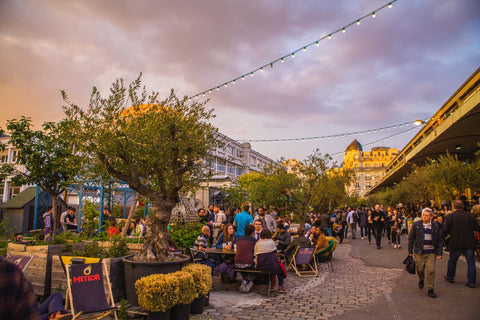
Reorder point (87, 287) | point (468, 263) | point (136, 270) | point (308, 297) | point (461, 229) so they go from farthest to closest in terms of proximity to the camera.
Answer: point (461, 229) → point (468, 263) → point (308, 297) → point (136, 270) → point (87, 287)

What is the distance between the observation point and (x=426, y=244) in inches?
272

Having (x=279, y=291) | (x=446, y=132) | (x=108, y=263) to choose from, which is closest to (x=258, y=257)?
(x=279, y=291)

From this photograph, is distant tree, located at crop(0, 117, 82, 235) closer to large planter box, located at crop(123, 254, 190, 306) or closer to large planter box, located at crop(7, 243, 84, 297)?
large planter box, located at crop(7, 243, 84, 297)

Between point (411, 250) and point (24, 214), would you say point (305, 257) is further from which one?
point (24, 214)

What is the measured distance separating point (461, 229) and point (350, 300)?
3307 millimetres

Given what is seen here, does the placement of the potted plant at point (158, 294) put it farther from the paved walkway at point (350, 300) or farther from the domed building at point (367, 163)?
the domed building at point (367, 163)

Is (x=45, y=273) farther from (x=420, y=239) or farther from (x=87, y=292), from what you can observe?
(x=420, y=239)

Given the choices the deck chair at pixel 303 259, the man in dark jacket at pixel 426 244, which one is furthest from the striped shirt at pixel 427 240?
the deck chair at pixel 303 259

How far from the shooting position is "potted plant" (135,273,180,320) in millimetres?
4594

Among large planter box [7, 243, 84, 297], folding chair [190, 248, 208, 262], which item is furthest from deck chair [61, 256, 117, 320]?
folding chair [190, 248, 208, 262]

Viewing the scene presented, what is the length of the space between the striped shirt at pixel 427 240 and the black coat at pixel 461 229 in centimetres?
98

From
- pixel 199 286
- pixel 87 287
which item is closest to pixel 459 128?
pixel 199 286

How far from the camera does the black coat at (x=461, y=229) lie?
24.3ft

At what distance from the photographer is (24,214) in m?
18.5
